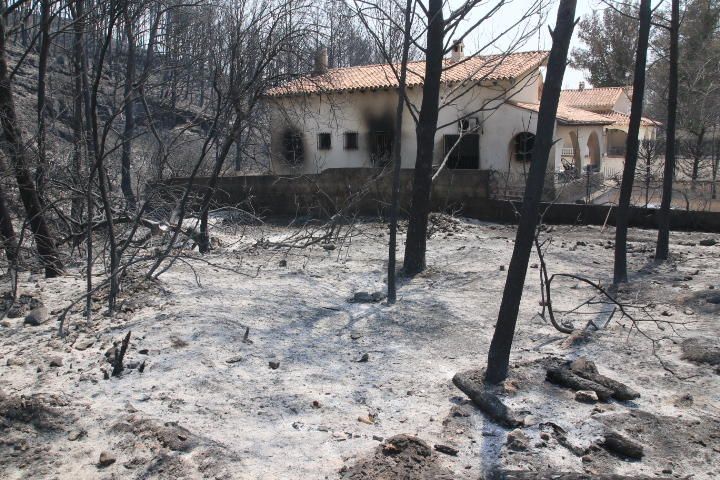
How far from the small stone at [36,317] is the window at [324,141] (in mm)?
17797

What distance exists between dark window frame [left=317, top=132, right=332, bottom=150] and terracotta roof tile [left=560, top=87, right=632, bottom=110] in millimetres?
16549

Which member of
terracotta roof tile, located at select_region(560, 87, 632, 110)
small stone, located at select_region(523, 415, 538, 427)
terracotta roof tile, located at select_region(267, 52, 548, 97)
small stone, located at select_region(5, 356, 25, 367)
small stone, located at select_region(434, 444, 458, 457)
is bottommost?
small stone, located at select_region(434, 444, 458, 457)


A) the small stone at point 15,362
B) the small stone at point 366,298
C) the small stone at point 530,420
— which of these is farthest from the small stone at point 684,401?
the small stone at point 15,362

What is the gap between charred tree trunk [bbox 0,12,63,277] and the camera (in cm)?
745

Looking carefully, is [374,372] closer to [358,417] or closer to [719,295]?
[358,417]

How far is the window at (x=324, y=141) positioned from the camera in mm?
23453

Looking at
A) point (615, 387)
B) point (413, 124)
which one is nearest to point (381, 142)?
point (413, 124)

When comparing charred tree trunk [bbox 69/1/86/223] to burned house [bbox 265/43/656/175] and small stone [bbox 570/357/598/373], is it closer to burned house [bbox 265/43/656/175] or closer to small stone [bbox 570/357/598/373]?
small stone [bbox 570/357/598/373]

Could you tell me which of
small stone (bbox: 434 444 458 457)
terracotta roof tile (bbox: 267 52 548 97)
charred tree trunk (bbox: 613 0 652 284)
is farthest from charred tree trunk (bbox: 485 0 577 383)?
terracotta roof tile (bbox: 267 52 548 97)

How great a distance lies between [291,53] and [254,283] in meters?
3.35

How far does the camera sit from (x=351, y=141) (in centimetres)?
2300

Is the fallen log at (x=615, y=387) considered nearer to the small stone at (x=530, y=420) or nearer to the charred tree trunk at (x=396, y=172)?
the small stone at (x=530, y=420)

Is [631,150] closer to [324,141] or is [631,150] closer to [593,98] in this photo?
[324,141]

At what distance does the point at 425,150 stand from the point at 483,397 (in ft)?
17.6
